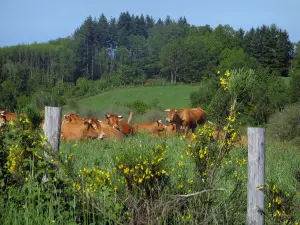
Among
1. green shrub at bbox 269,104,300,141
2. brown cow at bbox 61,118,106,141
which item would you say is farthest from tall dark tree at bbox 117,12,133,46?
brown cow at bbox 61,118,106,141

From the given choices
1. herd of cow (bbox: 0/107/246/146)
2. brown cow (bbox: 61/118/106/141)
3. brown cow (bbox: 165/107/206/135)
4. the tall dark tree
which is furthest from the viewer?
the tall dark tree

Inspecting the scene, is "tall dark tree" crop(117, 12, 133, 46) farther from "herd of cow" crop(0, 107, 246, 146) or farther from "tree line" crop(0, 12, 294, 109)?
"herd of cow" crop(0, 107, 246, 146)

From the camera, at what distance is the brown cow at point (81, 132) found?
66.2 ft

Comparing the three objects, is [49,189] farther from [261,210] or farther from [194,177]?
[261,210]

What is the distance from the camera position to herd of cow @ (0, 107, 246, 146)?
20500 mm

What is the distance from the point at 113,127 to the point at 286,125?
21377 millimetres

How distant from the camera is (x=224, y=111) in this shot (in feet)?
23.2

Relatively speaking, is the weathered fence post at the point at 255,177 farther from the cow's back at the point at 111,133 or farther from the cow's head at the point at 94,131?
the cow's head at the point at 94,131

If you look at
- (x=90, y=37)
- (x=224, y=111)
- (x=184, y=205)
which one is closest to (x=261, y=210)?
(x=184, y=205)

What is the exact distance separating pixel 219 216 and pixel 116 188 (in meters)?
1.26

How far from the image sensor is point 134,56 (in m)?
152

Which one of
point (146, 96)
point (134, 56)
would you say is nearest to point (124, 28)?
point (134, 56)

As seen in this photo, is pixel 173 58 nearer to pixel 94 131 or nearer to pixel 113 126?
pixel 113 126

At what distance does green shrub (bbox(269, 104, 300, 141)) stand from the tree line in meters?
51.2
